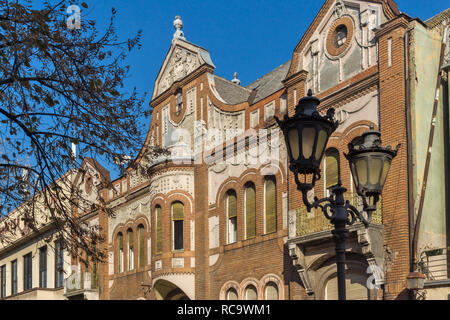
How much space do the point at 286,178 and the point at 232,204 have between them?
3.13 metres

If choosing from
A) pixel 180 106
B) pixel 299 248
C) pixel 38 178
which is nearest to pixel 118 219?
pixel 180 106

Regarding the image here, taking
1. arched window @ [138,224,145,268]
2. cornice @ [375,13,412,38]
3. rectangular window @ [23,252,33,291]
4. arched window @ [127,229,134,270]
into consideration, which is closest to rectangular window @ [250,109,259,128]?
cornice @ [375,13,412,38]

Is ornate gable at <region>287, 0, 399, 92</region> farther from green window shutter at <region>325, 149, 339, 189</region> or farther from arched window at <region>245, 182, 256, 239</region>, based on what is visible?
arched window at <region>245, 182, 256, 239</region>

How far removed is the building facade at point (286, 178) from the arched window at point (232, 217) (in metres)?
0.04

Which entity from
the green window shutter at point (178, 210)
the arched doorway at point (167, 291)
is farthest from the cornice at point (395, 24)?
the arched doorway at point (167, 291)

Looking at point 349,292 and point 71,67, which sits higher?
point 71,67

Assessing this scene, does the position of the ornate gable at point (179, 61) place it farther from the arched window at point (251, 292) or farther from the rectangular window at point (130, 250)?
the arched window at point (251, 292)

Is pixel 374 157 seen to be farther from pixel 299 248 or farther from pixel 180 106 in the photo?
pixel 180 106

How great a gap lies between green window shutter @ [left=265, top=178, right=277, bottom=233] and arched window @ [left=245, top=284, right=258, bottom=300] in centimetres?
190

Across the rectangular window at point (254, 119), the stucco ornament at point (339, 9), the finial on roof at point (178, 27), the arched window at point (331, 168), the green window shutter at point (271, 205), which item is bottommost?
the green window shutter at point (271, 205)

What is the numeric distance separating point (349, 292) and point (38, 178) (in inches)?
369

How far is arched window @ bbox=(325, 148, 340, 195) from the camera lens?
1905cm

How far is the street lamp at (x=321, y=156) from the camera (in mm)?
8711

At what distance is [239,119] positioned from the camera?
76.6ft
